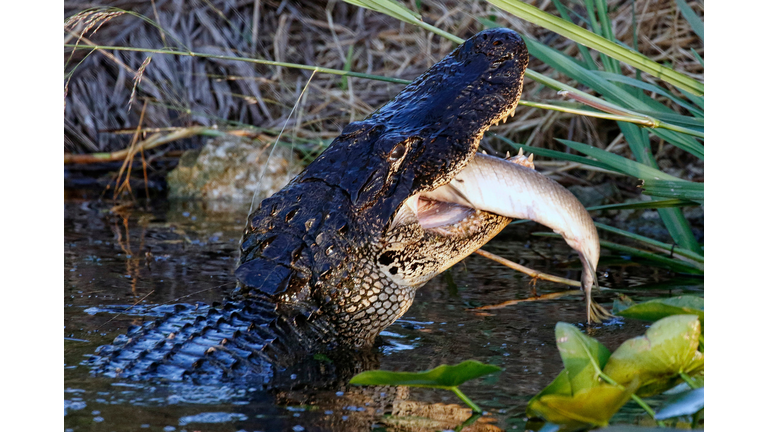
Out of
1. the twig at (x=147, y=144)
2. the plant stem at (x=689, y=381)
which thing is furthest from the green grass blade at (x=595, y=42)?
the twig at (x=147, y=144)

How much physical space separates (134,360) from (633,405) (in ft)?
Result: 4.03

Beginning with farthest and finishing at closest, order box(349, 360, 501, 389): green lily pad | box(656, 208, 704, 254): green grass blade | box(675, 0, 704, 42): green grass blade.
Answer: box(656, 208, 704, 254): green grass blade, box(675, 0, 704, 42): green grass blade, box(349, 360, 501, 389): green lily pad

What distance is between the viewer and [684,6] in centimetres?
317

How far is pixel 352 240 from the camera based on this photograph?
2277 mm

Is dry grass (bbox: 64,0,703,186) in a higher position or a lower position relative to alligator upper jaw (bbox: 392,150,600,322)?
higher

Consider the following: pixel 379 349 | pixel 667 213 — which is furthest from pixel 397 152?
pixel 667 213

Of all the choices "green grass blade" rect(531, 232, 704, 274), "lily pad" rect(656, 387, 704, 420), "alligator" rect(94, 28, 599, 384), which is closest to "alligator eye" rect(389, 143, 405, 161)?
"alligator" rect(94, 28, 599, 384)

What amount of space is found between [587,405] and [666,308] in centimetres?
40

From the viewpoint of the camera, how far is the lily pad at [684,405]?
1.62m

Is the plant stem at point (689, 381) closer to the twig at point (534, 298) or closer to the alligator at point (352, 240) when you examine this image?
the alligator at point (352, 240)

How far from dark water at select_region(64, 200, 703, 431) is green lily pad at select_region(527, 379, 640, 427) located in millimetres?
122

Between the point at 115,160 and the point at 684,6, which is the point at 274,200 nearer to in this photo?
the point at 684,6

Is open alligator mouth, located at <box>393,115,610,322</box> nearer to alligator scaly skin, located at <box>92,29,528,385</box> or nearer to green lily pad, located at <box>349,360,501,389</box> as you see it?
alligator scaly skin, located at <box>92,29,528,385</box>

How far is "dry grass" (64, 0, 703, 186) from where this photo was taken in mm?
5910
